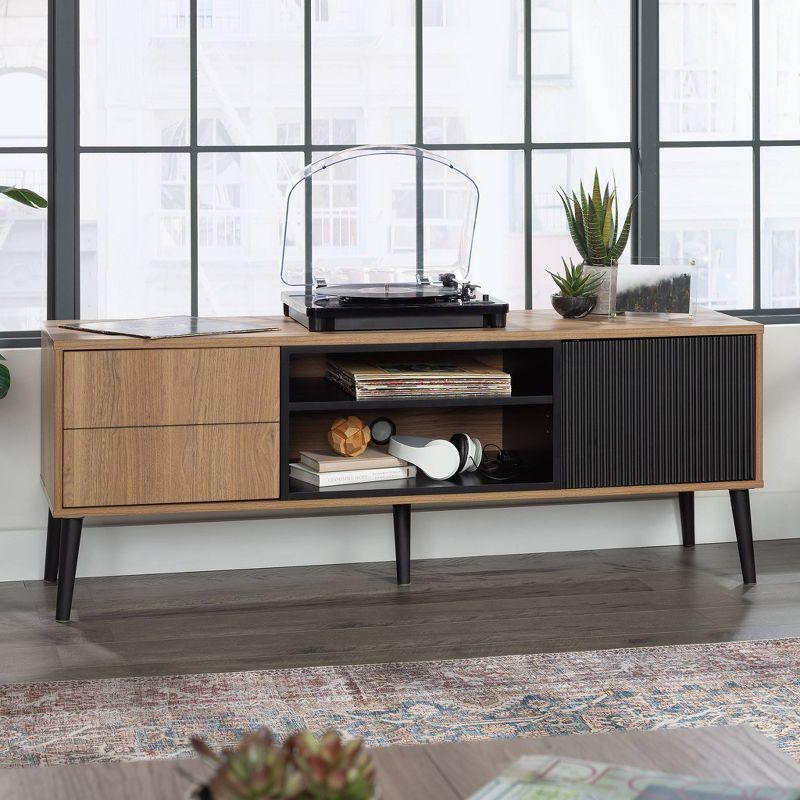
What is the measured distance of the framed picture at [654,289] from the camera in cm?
314

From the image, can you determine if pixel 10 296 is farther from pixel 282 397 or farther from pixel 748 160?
pixel 748 160

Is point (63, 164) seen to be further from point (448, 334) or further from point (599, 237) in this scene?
point (599, 237)

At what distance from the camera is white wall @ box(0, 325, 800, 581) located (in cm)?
321

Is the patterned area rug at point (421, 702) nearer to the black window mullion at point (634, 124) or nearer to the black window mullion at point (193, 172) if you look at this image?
the black window mullion at point (193, 172)

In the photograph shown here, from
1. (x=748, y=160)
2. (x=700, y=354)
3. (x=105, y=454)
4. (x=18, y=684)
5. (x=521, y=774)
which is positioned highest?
(x=748, y=160)

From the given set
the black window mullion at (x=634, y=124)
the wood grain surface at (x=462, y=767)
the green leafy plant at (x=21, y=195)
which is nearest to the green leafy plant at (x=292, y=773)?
the wood grain surface at (x=462, y=767)

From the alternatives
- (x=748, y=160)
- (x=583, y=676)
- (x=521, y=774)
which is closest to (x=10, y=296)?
(x=583, y=676)

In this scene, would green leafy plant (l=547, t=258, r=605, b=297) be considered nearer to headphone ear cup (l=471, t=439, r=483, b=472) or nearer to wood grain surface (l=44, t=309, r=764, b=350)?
wood grain surface (l=44, t=309, r=764, b=350)

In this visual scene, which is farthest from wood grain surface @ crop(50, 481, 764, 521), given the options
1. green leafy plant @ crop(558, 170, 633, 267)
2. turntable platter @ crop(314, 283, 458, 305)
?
green leafy plant @ crop(558, 170, 633, 267)

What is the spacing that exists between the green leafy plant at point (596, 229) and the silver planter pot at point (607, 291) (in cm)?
2

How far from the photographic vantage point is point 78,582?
317 centimetres

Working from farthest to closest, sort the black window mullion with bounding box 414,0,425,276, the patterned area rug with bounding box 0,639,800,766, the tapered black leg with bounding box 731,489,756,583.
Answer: the black window mullion with bounding box 414,0,425,276 → the tapered black leg with bounding box 731,489,756,583 → the patterned area rug with bounding box 0,639,800,766

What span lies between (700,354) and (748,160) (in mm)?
901

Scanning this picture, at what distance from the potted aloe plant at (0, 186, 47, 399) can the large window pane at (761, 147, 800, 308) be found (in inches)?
82.8
